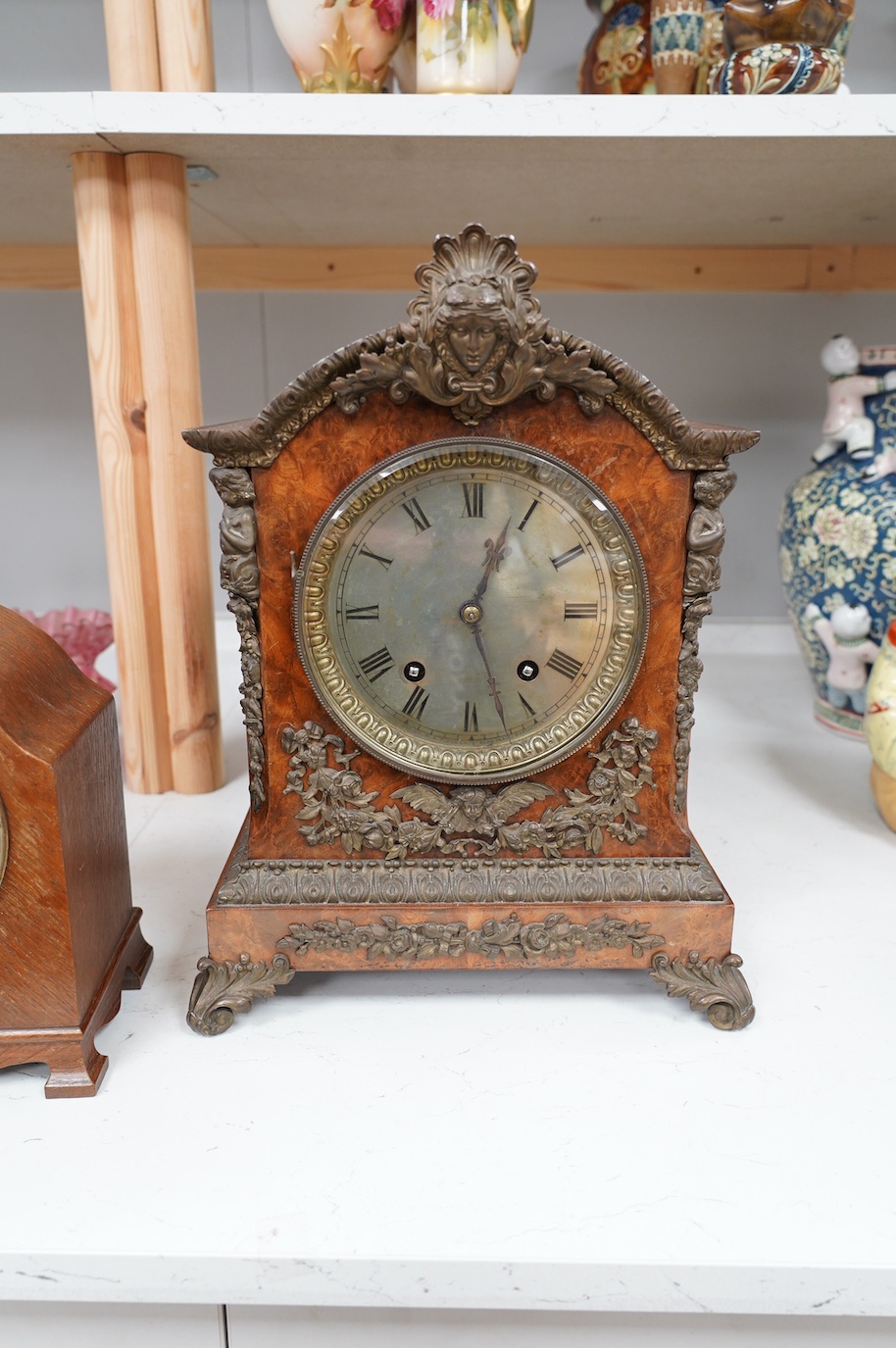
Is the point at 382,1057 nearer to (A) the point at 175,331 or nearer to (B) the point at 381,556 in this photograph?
(B) the point at 381,556

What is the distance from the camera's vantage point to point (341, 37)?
1001mm

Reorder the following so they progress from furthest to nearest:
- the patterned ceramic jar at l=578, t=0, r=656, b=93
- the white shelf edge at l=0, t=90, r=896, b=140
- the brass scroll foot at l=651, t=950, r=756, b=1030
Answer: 1. the patterned ceramic jar at l=578, t=0, r=656, b=93
2. the white shelf edge at l=0, t=90, r=896, b=140
3. the brass scroll foot at l=651, t=950, r=756, b=1030

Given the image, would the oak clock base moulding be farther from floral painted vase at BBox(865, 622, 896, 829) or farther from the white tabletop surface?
floral painted vase at BBox(865, 622, 896, 829)

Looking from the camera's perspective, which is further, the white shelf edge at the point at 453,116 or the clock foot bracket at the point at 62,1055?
the white shelf edge at the point at 453,116

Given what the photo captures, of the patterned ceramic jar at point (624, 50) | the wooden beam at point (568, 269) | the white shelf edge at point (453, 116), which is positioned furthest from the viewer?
the wooden beam at point (568, 269)

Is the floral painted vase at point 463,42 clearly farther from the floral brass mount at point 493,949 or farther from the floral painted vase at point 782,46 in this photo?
the floral brass mount at point 493,949

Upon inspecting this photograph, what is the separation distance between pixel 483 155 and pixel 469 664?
580 mm

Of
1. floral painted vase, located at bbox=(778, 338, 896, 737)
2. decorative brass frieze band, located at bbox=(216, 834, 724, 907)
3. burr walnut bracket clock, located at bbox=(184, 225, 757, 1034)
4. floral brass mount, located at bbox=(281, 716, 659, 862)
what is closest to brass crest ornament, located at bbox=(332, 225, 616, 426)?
burr walnut bracket clock, located at bbox=(184, 225, 757, 1034)

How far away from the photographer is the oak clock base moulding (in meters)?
A: 0.68

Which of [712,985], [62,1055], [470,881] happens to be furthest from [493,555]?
[62,1055]

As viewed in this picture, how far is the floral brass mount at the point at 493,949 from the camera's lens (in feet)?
2.59

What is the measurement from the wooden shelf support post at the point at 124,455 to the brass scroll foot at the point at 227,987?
469 millimetres

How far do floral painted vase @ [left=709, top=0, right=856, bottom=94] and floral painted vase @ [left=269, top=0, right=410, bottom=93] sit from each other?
363 millimetres

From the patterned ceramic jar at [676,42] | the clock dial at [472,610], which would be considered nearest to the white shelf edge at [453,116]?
the patterned ceramic jar at [676,42]
